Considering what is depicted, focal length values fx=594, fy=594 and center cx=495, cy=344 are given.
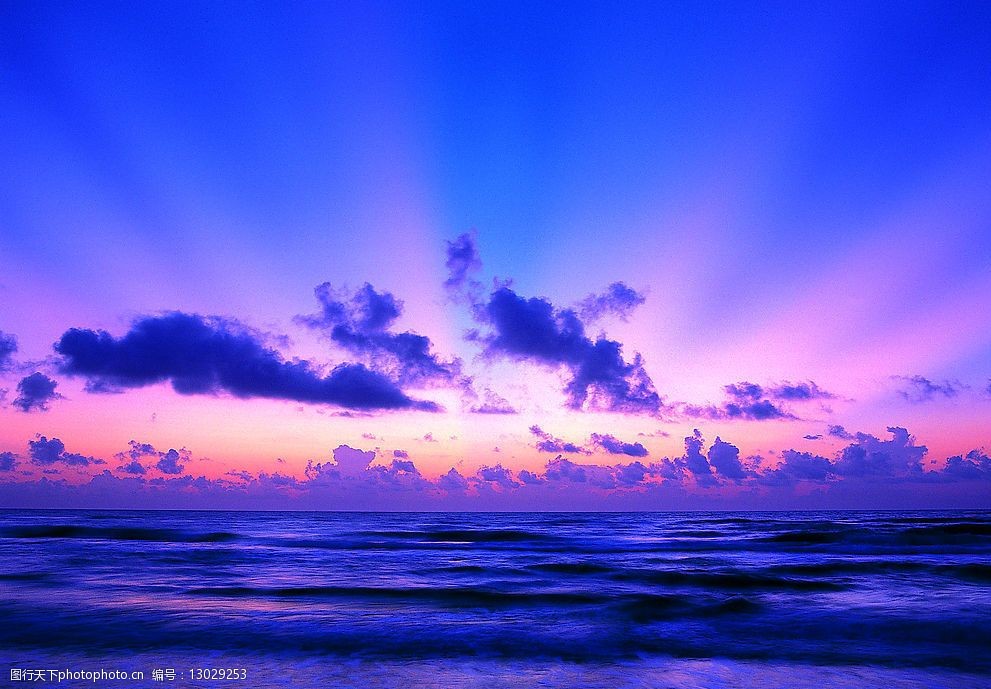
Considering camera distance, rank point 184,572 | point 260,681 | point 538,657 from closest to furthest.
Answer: point 260,681 < point 538,657 < point 184,572

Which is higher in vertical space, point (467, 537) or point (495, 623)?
point (495, 623)

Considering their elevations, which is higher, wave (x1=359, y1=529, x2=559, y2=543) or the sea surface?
the sea surface

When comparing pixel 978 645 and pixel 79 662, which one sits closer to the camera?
pixel 79 662

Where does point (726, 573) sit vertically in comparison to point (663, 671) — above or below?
below

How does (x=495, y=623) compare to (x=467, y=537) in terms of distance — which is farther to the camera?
(x=467, y=537)

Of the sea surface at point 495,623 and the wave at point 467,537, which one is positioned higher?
the sea surface at point 495,623

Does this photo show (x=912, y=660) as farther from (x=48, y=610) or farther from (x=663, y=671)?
(x=48, y=610)

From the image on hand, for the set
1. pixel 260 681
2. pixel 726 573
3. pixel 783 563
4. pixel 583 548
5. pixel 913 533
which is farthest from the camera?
pixel 913 533

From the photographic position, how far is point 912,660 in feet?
26.9

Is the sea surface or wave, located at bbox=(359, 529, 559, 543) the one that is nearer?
the sea surface

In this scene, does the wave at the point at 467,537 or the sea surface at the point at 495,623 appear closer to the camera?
the sea surface at the point at 495,623

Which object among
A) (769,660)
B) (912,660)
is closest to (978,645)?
(912,660)

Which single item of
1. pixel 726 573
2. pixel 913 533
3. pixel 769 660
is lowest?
pixel 913 533

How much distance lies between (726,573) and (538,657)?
1269 cm
